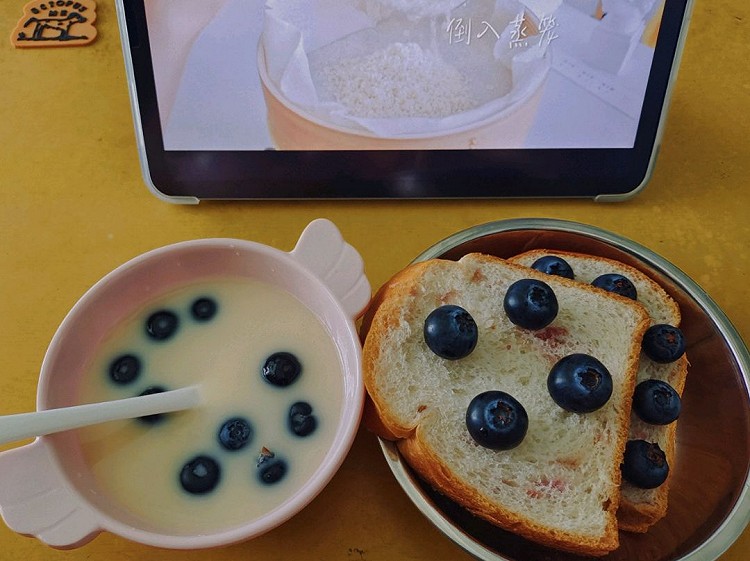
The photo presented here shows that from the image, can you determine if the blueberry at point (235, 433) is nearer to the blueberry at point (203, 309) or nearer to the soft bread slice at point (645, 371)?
the blueberry at point (203, 309)

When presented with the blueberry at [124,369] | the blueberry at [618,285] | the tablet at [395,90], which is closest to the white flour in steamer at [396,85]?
the tablet at [395,90]

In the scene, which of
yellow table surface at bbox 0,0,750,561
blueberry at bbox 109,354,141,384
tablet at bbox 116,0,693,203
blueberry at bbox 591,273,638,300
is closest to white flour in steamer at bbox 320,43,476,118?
tablet at bbox 116,0,693,203

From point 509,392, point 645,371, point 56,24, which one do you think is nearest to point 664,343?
point 645,371

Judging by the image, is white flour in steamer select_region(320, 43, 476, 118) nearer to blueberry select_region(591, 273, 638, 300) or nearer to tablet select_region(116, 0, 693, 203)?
tablet select_region(116, 0, 693, 203)

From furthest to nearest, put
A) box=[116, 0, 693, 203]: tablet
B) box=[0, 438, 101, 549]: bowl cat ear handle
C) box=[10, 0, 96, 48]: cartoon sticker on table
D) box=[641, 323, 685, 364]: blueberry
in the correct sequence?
box=[10, 0, 96, 48]: cartoon sticker on table → box=[116, 0, 693, 203]: tablet → box=[641, 323, 685, 364]: blueberry → box=[0, 438, 101, 549]: bowl cat ear handle

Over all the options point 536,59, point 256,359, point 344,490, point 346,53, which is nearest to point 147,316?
point 256,359

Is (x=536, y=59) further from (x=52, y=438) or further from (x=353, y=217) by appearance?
(x=52, y=438)

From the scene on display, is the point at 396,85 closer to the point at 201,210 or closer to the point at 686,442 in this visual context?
the point at 201,210
